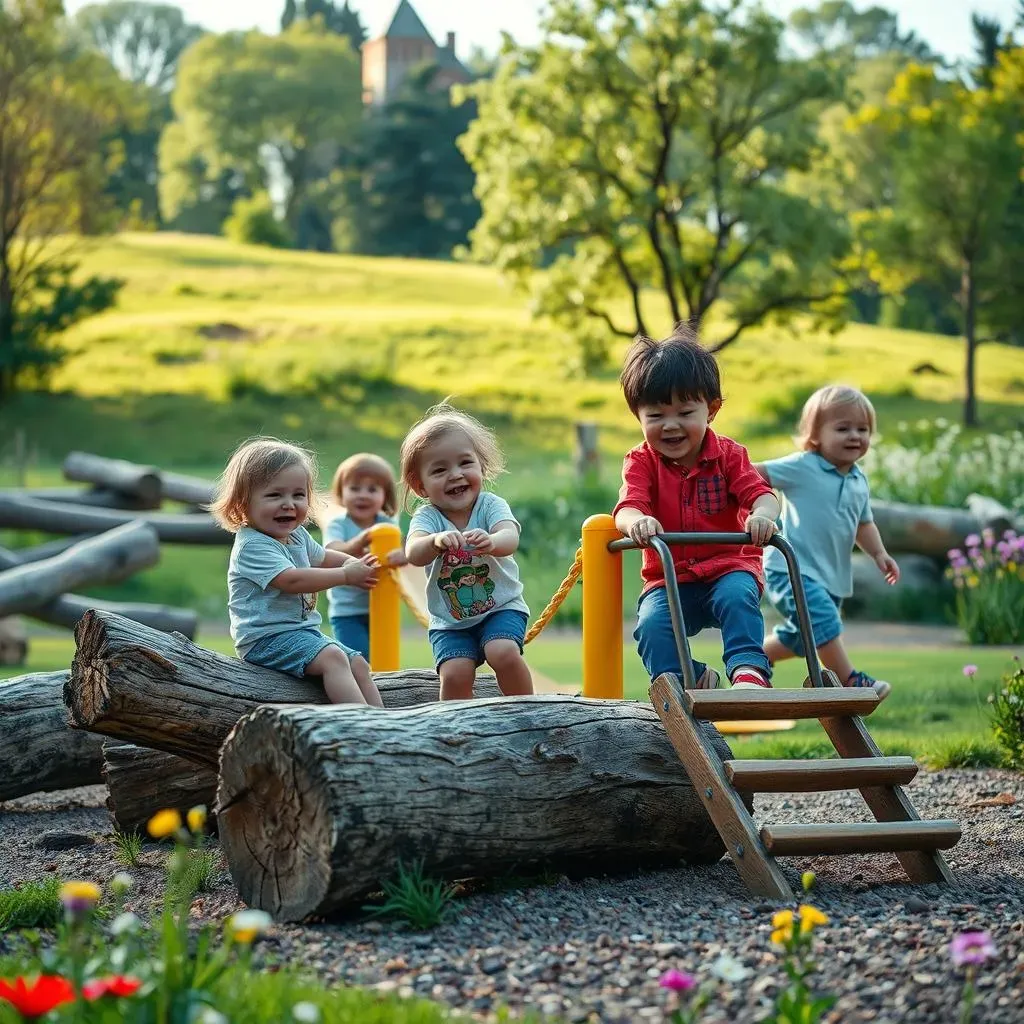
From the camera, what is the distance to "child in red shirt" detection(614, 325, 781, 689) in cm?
509

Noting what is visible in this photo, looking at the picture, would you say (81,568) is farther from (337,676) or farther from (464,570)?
(337,676)

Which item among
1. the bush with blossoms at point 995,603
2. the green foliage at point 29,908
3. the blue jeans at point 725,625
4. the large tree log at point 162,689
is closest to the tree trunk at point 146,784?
the large tree log at point 162,689

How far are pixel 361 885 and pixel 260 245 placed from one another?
48.5 metres

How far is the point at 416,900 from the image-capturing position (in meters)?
3.97

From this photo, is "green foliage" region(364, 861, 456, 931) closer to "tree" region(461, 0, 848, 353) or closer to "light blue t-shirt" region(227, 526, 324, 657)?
"light blue t-shirt" region(227, 526, 324, 657)

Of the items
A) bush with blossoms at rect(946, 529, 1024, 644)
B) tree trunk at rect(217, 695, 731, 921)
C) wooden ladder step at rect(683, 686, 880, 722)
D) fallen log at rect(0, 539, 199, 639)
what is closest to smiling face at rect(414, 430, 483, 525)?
tree trunk at rect(217, 695, 731, 921)

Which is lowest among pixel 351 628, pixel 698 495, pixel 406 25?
pixel 351 628

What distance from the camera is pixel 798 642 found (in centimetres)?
670

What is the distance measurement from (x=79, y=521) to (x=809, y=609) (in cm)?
949

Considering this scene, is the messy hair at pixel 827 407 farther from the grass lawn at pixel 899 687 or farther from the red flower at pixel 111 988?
→ the red flower at pixel 111 988

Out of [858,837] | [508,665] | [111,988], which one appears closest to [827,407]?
[508,665]

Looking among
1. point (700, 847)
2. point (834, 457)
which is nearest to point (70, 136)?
point (834, 457)

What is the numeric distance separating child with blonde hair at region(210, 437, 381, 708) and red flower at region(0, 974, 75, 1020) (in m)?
2.29

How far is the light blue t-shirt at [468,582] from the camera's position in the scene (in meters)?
5.29
